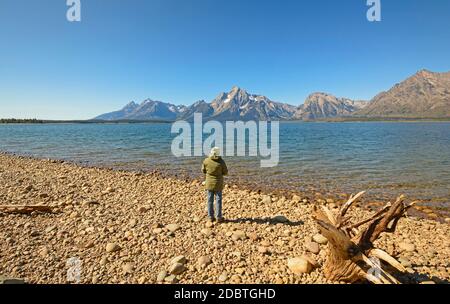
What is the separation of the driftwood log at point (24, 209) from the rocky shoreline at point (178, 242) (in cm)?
24

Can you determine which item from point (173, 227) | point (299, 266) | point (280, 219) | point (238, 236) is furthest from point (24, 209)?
point (299, 266)

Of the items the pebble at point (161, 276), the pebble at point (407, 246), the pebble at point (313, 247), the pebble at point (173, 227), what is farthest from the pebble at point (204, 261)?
the pebble at point (407, 246)

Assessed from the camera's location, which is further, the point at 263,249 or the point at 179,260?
the point at 263,249

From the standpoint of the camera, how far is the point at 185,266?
616 cm

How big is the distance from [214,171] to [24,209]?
7.83 meters

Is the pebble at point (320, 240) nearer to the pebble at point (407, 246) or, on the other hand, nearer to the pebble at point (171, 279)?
the pebble at point (407, 246)

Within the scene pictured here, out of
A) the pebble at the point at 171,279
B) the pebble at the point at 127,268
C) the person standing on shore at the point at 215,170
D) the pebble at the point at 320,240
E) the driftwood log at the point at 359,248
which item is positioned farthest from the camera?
the person standing on shore at the point at 215,170

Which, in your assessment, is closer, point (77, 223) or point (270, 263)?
point (270, 263)

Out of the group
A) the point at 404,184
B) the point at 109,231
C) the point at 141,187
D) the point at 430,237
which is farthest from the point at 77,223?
the point at 404,184

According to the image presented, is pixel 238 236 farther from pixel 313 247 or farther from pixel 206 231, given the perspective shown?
pixel 313 247

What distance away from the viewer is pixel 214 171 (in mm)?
8508

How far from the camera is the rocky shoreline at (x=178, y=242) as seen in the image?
5898 millimetres
